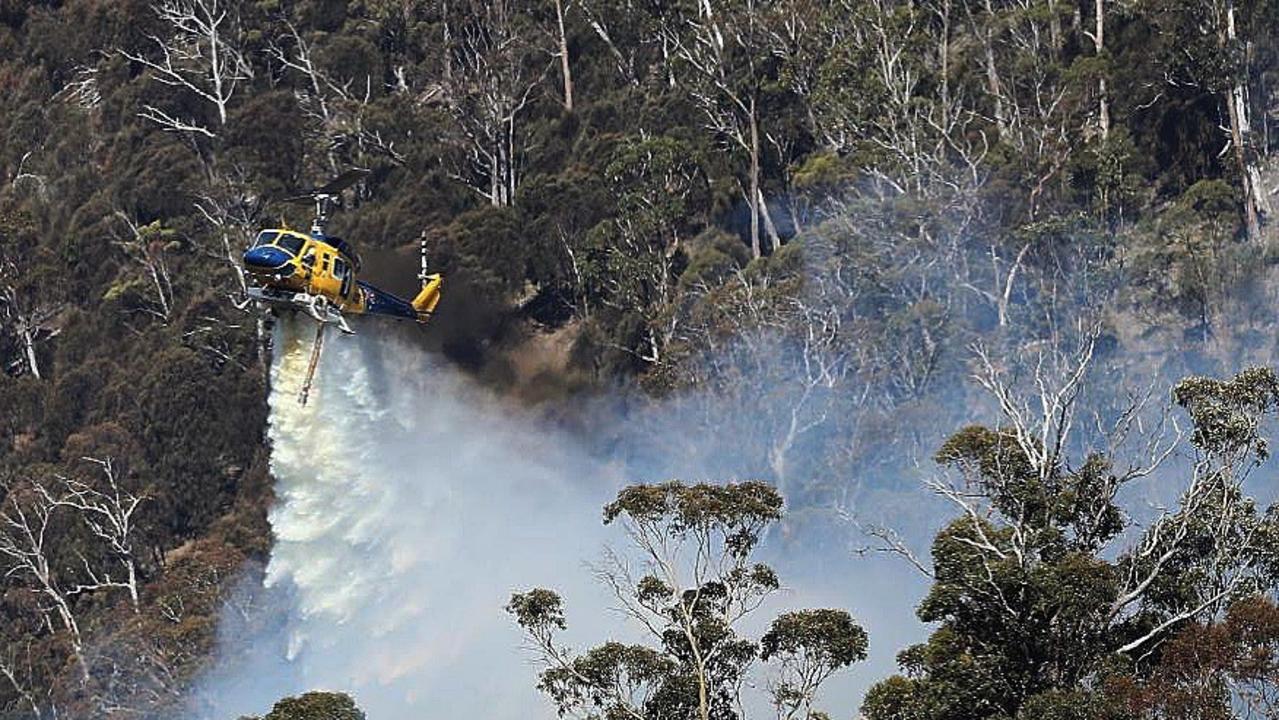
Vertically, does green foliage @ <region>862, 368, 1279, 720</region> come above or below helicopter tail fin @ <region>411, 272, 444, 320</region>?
below

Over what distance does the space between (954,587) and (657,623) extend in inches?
365

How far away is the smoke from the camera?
6284 cm

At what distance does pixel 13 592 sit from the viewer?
81.0 m

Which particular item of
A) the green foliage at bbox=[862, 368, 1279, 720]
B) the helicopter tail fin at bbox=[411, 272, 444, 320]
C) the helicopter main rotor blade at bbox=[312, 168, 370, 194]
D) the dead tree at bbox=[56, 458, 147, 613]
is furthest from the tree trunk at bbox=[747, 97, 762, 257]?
the green foliage at bbox=[862, 368, 1279, 720]

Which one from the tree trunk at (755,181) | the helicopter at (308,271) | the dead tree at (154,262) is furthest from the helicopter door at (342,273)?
the dead tree at (154,262)

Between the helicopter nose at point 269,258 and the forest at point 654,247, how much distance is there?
8.68 metres

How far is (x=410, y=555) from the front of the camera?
6712cm

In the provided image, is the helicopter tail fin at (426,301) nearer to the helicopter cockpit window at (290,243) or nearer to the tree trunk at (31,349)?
the helicopter cockpit window at (290,243)

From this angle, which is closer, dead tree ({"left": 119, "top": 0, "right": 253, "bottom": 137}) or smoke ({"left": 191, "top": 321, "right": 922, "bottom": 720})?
smoke ({"left": 191, "top": 321, "right": 922, "bottom": 720})

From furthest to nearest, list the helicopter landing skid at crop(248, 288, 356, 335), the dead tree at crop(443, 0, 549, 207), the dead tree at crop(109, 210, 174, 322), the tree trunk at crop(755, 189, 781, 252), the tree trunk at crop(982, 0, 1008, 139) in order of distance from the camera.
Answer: the dead tree at crop(443, 0, 549, 207) → the dead tree at crop(109, 210, 174, 322) → the tree trunk at crop(755, 189, 781, 252) → the tree trunk at crop(982, 0, 1008, 139) → the helicopter landing skid at crop(248, 288, 356, 335)

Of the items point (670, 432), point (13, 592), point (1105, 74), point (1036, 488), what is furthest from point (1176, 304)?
point (13, 592)

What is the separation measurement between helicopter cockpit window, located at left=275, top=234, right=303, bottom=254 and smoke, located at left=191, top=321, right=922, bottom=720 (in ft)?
26.5

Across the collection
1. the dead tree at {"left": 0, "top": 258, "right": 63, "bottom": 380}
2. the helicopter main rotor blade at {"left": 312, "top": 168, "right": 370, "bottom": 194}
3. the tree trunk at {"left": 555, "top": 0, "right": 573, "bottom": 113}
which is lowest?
the helicopter main rotor blade at {"left": 312, "top": 168, "right": 370, "bottom": 194}

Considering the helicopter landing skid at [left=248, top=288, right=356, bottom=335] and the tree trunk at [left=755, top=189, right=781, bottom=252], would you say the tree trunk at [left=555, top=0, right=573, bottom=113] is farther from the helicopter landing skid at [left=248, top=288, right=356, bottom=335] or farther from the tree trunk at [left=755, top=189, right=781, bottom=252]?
the helicopter landing skid at [left=248, top=288, right=356, bottom=335]
